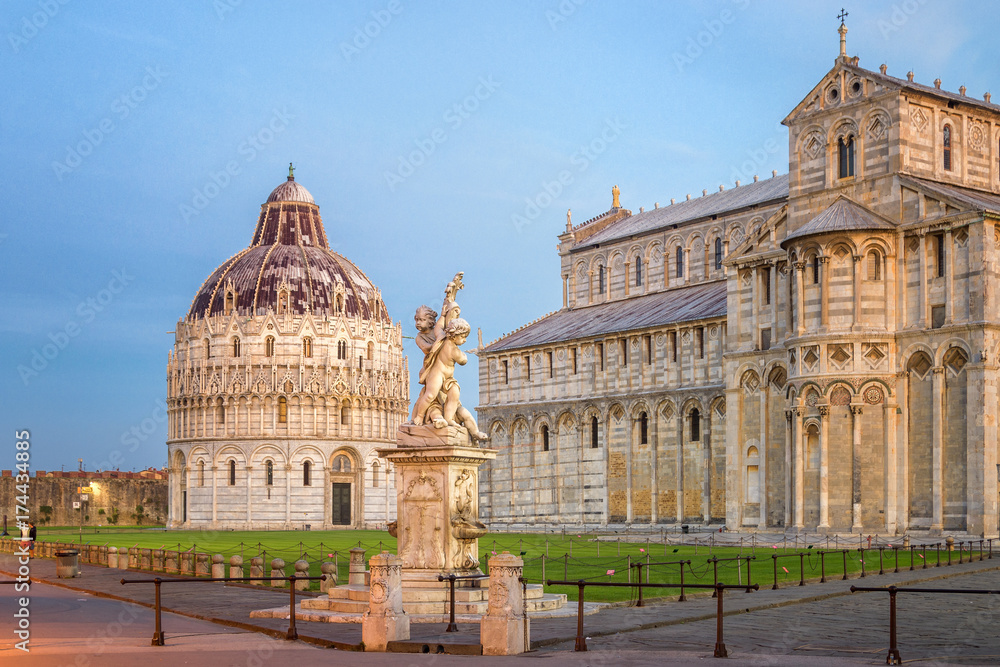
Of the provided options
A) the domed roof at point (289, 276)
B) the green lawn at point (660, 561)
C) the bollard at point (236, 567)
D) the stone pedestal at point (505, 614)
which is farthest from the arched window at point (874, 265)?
the domed roof at point (289, 276)

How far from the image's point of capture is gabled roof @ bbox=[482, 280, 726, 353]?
72.9m

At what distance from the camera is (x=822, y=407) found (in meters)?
50.2

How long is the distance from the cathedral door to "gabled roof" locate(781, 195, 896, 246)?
250 feet

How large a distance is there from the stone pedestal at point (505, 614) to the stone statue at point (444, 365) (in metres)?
4.78

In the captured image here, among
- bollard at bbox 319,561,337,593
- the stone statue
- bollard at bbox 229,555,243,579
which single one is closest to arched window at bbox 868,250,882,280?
bollard at bbox 229,555,243,579

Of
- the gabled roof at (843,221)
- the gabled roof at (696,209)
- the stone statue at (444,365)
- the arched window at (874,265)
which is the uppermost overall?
the gabled roof at (696,209)

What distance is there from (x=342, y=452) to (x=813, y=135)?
75.3m

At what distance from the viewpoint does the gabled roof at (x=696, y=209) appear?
76812 mm

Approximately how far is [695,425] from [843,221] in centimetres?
2280

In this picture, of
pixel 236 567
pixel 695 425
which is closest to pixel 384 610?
pixel 236 567

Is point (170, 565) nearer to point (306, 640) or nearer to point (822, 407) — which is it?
point (306, 640)

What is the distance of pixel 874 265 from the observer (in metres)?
50.4

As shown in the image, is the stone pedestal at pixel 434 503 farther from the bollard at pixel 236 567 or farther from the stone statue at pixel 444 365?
the bollard at pixel 236 567

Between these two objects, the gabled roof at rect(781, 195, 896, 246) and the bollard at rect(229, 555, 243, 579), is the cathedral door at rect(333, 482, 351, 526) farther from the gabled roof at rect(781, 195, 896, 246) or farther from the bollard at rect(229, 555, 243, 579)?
the bollard at rect(229, 555, 243, 579)
